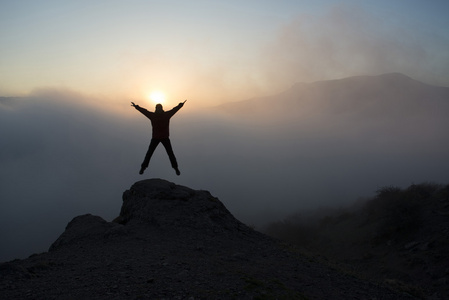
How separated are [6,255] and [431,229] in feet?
453

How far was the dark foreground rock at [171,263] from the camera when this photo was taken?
8102mm

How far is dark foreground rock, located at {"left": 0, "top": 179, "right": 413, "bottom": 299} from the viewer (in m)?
8.10

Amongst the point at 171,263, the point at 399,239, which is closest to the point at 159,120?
the point at 171,263

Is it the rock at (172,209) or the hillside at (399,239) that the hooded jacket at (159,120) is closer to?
the rock at (172,209)

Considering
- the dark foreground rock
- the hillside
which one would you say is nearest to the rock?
the dark foreground rock

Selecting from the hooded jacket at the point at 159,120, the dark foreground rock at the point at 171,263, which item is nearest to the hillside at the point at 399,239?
the dark foreground rock at the point at 171,263

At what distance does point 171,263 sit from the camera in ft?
31.9

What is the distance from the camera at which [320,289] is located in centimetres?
1048

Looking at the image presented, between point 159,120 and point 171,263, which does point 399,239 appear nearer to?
point 159,120

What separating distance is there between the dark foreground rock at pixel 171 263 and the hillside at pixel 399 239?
560 cm

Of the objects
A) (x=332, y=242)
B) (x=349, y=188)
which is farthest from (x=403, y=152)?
(x=332, y=242)

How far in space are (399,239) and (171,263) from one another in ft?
87.3

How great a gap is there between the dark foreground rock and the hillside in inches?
220

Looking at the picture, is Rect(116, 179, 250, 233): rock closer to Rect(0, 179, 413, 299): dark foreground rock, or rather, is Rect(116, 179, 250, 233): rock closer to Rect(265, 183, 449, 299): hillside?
Rect(0, 179, 413, 299): dark foreground rock
